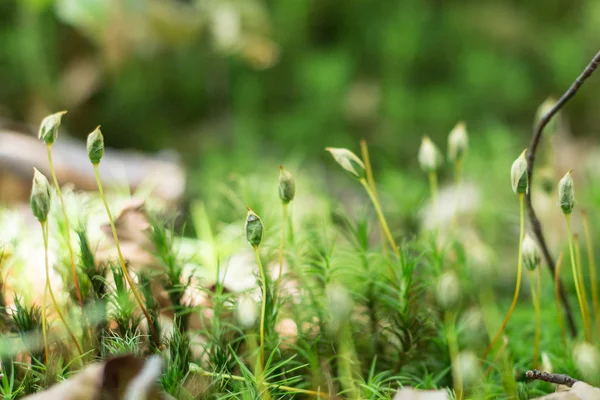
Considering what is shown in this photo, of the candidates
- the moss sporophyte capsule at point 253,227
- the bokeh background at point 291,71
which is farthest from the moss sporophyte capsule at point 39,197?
the bokeh background at point 291,71

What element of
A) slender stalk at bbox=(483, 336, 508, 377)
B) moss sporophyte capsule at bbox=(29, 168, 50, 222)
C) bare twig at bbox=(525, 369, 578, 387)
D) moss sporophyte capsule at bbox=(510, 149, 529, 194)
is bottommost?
slender stalk at bbox=(483, 336, 508, 377)

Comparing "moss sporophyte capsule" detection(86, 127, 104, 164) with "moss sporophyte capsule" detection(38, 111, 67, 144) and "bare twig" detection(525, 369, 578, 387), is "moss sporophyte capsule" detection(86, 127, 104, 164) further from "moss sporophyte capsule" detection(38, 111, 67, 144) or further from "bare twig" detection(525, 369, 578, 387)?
"bare twig" detection(525, 369, 578, 387)

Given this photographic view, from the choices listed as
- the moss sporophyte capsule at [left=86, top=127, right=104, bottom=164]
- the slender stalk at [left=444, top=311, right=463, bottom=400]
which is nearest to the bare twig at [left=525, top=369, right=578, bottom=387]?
the slender stalk at [left=444, top=311, right=463, bottom=400]

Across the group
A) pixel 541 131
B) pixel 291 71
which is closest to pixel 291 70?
pixel 291 71

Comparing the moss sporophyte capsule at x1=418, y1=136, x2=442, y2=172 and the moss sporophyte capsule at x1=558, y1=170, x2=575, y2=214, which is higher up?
the moss sporophyte capsule at x1=558, y1=170, x2=575, y2=214

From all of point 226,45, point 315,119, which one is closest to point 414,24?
point 315,119

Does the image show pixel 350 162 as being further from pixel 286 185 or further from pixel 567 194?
pixel 567 194

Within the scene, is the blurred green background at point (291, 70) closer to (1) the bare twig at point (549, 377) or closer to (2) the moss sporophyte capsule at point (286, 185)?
(2) the moss sporophyte capsule at point (286, 185)
